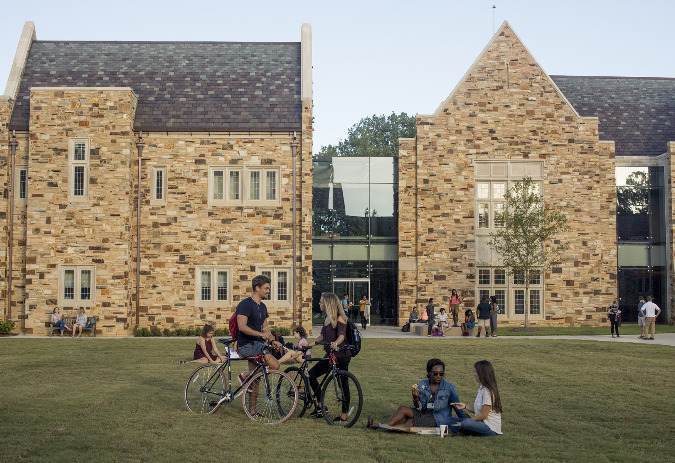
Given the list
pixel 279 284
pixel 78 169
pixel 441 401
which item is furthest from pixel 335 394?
pixel 78 169

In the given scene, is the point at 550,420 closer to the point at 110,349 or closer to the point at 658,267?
the point at 110,349

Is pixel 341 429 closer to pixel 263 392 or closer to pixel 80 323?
pixel 263 392

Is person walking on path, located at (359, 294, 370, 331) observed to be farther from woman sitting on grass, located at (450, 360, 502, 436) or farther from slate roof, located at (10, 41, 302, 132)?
woman sitting on grass, located at (450, 360, 502, 436)

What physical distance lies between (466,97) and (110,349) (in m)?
19.0

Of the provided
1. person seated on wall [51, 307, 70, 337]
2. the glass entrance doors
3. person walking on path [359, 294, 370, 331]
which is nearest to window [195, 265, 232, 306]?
person seated on wall [51, 307, 70, 337]

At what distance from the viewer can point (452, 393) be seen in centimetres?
1030

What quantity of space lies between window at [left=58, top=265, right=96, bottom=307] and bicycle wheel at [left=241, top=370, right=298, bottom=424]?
63.3ft

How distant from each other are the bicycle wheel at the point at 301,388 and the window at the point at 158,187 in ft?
63.9

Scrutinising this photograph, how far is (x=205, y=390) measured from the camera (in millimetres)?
11641

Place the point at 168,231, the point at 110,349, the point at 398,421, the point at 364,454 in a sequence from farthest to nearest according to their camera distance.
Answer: the point at 168,231, the point at 110,349, the point at 398,421, the point at 364,454

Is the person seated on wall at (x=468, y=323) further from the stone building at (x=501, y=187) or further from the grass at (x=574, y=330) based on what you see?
the stone building at (x=501, y=187)

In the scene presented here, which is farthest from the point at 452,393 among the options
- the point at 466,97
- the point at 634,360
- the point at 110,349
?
the point at 466,97

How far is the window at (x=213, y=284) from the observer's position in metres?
29.6

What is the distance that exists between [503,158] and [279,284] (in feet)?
38.1
